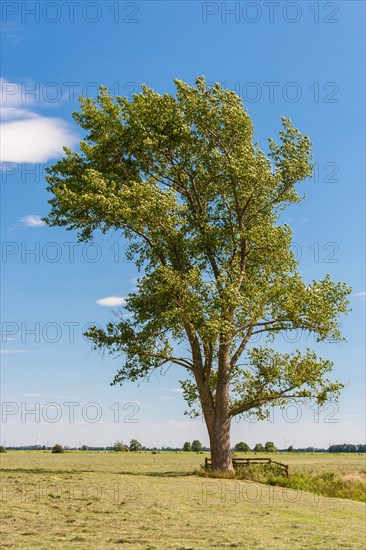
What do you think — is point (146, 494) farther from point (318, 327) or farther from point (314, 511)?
point (318, 327)

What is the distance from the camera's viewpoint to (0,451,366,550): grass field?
1642cm

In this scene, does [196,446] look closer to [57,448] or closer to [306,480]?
[57,448]

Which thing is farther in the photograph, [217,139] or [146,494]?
[217,139]

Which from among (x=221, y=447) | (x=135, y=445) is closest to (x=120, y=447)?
(x=135, y=445)

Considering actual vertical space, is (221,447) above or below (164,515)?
above

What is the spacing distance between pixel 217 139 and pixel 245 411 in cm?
1632

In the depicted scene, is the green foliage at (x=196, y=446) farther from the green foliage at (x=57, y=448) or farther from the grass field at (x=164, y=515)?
the grass field at (x=164, y=515)

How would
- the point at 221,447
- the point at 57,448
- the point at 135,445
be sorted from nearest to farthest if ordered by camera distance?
the point at 221,447 < the point at 57,448 < the point at 135,445

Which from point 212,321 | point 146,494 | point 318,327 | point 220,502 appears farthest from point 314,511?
point 318,327

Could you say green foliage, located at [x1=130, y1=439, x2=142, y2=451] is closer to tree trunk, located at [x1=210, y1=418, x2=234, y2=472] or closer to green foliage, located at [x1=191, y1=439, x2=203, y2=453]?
green foliage, located at [x1=191, y1=439, x2=203, y2=453]

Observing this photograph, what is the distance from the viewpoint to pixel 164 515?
2111cm

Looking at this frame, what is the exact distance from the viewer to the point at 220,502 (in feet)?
85.0

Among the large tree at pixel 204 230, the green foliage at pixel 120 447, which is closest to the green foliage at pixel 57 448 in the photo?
the green foliage at pixel 120 447

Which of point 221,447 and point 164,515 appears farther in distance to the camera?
Answer: point 221,447
